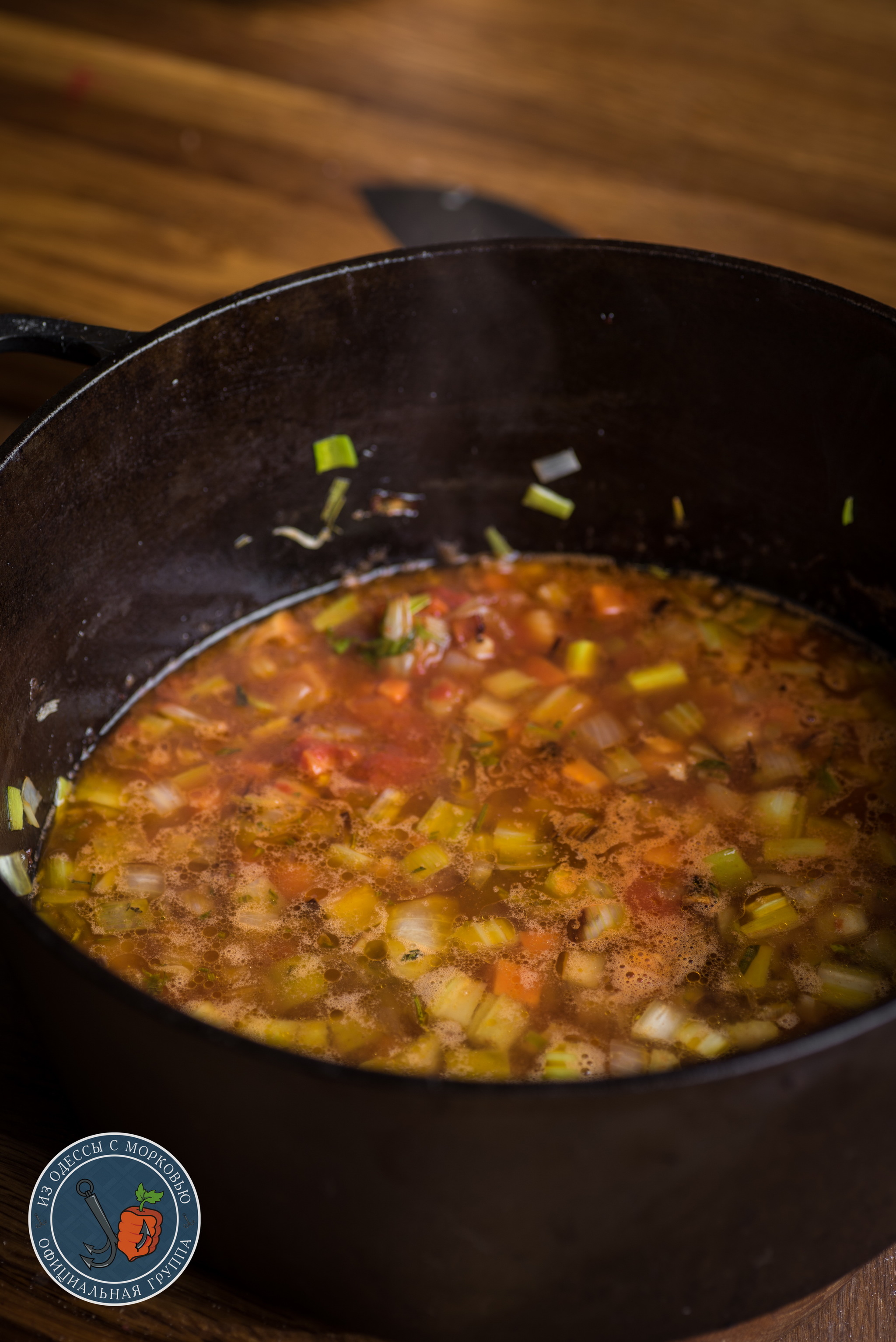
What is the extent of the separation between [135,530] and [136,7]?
5.52 ft

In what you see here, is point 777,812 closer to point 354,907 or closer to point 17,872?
point 354,907

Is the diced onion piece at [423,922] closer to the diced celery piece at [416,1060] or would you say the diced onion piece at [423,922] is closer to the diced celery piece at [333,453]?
the diced celery piece at [416,1060]

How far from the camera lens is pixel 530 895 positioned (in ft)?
4.68

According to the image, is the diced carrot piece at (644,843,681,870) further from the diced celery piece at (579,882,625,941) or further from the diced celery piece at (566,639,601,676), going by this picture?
the diced celery piece at (566,639,601,676)

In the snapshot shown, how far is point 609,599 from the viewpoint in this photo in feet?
6.00

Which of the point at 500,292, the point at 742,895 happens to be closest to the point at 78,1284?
the point at 742,895

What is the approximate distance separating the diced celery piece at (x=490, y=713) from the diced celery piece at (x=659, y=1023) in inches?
17.3

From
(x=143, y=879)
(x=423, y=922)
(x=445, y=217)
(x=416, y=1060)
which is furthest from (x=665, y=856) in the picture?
(x=445, y=217)

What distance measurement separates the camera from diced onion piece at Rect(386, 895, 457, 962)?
1.38 m

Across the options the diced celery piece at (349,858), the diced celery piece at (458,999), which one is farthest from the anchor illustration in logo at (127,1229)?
the diced celery piece at (349,858)

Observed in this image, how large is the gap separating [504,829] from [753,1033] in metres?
0.36

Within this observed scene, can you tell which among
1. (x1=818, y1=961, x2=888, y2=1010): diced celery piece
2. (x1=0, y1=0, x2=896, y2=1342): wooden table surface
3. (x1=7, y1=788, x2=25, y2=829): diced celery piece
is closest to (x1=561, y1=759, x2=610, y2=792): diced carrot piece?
(x1=818, y1=961, x2=888, y2=1010): diced celery piece

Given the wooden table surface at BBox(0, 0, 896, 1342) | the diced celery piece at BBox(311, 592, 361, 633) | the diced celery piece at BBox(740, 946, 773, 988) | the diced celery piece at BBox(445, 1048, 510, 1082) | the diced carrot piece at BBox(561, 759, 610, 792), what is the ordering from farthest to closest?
1. the wooden table surface at BBox(0, 0, 896, 1342)
2. the diced celery piece at BBox(311, 592, 361, 633)
3. the diced carrot piece at BBox(561, 759, 610, 792)
4. the diced celery piece at BBox(740, 946, 773, 988)
5. the diced celery piece at BBox(445, 1048, 510, 1082)

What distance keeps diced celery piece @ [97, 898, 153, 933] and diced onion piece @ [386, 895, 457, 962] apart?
264 mm
